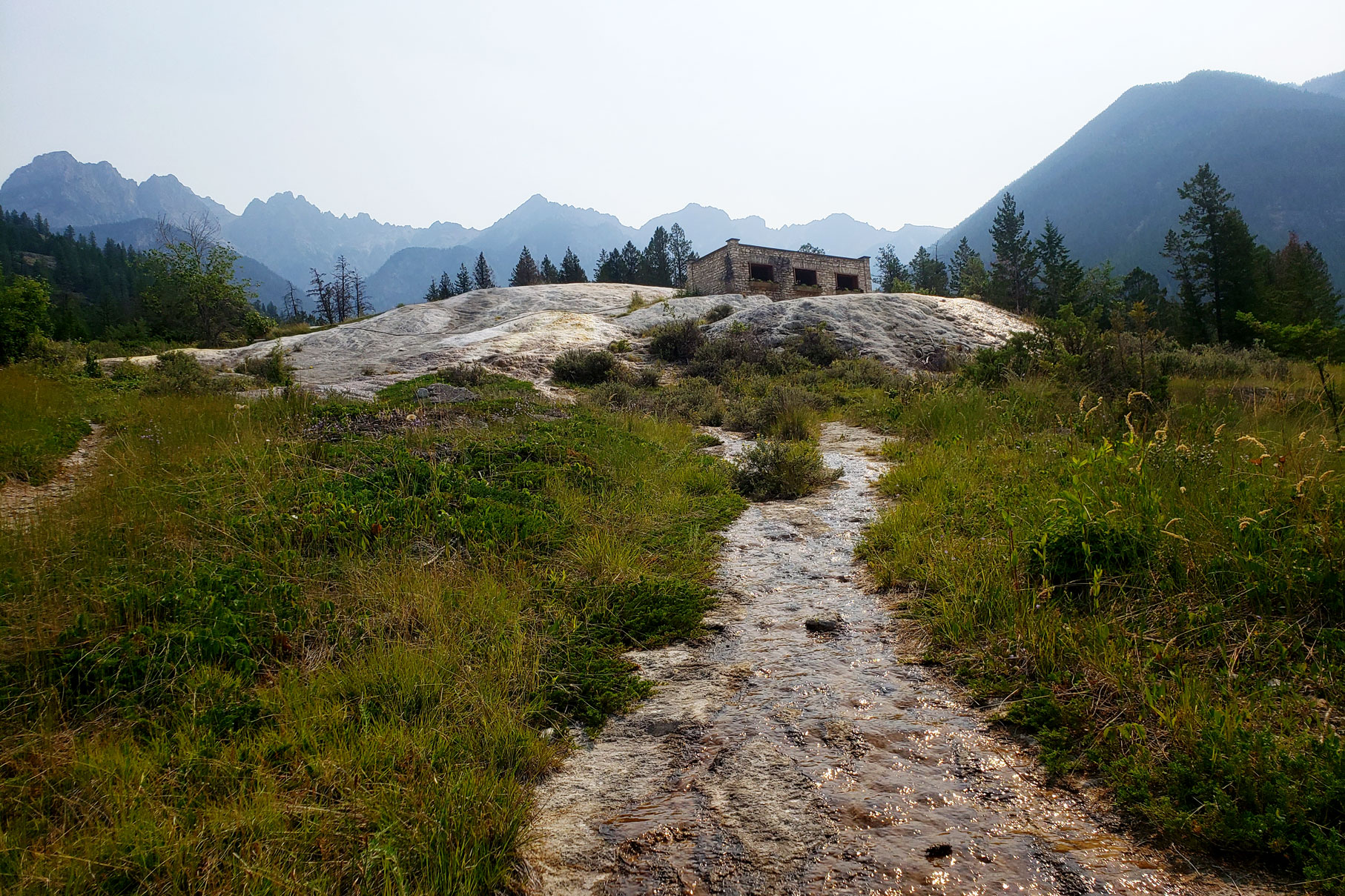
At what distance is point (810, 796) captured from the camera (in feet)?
7.36

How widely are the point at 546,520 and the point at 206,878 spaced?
3.23 meters

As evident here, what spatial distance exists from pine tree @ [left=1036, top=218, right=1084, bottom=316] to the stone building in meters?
27.9

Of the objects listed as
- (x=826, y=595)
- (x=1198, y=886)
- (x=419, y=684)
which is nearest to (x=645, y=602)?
(x=826, y=595)

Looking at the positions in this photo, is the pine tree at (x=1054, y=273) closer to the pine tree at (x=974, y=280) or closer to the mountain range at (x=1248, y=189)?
the pine tree at (x=974, y=280)

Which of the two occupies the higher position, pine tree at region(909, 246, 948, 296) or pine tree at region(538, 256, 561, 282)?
pine tree at region(538, 256, 561, 282)

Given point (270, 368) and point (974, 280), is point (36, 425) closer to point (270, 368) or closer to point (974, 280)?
point (270, 368)

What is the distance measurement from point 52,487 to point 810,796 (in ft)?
23.5

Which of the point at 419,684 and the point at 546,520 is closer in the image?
the point at 419,684

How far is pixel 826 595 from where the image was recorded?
4172 millimetres

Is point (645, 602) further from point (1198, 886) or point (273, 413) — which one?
point (273, 413)

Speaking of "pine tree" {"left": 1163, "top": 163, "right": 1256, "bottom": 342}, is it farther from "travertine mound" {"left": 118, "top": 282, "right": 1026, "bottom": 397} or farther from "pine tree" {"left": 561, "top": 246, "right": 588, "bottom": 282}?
"pine tree" {"left": 561, "top": 246, "right": 588, "bottom": 282}

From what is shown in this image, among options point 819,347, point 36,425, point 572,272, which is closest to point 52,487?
point 36,425

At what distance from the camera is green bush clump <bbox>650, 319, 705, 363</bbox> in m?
17.8

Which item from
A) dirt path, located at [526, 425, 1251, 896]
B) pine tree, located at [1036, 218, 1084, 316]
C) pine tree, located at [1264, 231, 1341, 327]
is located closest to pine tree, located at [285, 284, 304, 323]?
dirt path, located at [526, 425, 1251, 896]
